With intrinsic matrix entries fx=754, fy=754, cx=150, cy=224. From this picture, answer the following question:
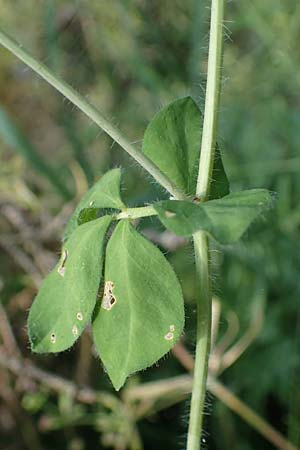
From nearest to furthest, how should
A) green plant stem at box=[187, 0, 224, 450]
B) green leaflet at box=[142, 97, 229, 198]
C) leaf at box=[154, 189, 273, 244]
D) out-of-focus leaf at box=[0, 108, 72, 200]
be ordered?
leaf at box=[154, 189, 273, 244]
green plant stem at box=[187, 0, 224, 450]
green leaflet at box=[142, 97, 229, 198]
out-of-focus leaf at box=[0, 108, 72, 200]

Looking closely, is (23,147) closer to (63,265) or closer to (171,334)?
(63,265)

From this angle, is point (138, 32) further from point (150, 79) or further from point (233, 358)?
point (233, 358)

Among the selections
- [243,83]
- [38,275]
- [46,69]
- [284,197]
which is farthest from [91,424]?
[46,69]

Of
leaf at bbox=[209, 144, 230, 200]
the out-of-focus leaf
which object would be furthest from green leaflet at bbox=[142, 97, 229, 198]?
the out-of-focus leaf

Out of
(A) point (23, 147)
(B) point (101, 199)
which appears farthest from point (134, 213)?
(A) point (23, 147)

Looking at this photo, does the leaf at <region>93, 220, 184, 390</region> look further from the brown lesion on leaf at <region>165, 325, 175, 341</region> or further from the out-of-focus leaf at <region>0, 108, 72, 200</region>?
the out-of-focus leaf at <region>0, 108, 72, 200</region>

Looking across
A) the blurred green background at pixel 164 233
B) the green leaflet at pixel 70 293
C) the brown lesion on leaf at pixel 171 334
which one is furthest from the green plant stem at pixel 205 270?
the blurred green background at pixel 164 233
